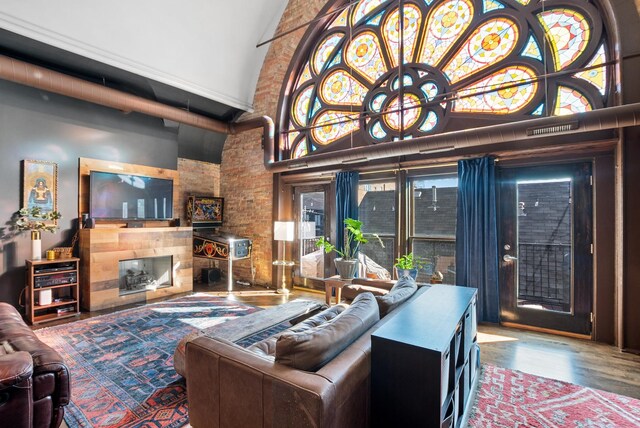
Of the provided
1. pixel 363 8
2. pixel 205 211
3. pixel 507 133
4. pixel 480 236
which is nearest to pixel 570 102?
pixel 507 133

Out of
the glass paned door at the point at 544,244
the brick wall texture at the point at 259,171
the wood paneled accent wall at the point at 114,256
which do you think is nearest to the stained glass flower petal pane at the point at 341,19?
the brick wall texture at the point at 259,171

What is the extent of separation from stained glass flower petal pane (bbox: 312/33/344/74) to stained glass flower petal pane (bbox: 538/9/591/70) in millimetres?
3214

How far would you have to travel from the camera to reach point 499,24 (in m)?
3.96

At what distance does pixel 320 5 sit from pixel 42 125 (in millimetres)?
5064

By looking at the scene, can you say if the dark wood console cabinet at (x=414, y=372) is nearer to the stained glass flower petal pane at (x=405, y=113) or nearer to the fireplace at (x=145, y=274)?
the stained glass flower petal pane at (x=405, y=113)

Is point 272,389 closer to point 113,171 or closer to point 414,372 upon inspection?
point 414,372

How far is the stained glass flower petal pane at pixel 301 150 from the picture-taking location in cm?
581

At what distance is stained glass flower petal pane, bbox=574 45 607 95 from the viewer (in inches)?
131

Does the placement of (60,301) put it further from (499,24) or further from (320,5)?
(499,24)

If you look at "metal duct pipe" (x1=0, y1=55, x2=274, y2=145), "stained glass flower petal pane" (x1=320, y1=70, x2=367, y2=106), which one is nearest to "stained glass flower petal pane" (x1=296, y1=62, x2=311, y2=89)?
"stained glass flower petal pane" (x1=320, y1=70, x2=367, y2=106)

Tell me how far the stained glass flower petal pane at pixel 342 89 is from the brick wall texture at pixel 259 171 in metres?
1.06

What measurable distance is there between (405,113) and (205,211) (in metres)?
4.70

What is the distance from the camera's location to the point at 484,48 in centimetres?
407

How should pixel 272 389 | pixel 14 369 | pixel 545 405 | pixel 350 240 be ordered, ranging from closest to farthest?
pixel 272 389, pixel 14 369, pixel 545 405, pixel 350 240
